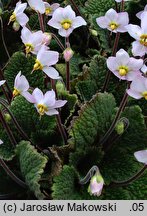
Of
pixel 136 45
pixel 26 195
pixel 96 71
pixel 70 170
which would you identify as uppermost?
pixel 136 45

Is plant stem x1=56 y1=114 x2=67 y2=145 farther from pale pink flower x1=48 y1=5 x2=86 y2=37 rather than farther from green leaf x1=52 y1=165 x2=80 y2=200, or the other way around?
pale pink flower x1=48 y1=5 x2=86 y2=37

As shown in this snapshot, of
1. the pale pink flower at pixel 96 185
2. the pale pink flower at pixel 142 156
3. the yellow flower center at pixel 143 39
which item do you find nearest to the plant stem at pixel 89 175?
the pale pink flower at pixel 96 185

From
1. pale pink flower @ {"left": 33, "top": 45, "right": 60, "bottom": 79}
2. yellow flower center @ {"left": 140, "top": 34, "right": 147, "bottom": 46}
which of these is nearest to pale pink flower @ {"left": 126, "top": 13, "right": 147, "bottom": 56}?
yellow flower center @ {"left": 140, "top": 34, "right": 147, "bottom": 46}

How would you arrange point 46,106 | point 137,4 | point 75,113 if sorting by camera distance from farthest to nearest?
1. point 137,4
2. point 75,113
3. point 46,106

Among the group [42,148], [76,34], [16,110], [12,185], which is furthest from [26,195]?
[76,34]

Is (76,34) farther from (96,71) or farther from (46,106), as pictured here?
(46,106)

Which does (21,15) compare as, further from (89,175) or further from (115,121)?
(89,175)

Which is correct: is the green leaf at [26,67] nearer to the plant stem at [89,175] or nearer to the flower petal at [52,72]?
the flower petal at [52,72]
